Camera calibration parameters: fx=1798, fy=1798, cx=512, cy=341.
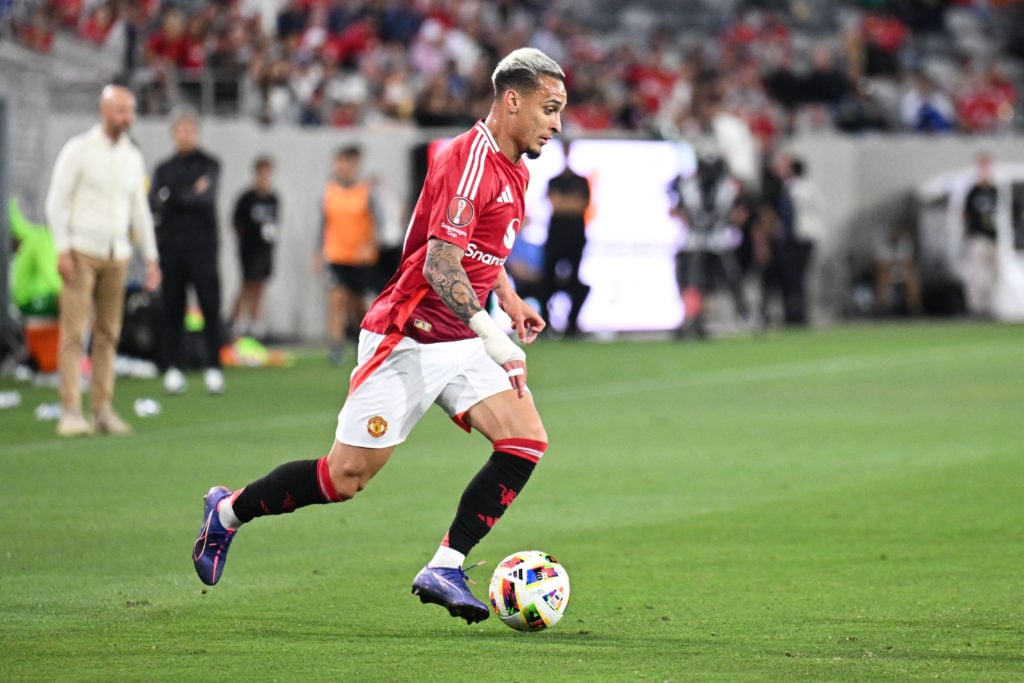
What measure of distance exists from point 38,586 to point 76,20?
16.9 metres

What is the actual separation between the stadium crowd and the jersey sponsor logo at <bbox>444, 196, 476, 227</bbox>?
48.0ft

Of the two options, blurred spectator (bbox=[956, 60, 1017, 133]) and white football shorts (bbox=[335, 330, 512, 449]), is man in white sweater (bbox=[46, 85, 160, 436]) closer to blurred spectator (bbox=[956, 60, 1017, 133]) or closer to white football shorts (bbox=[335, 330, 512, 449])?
white football shorts (bbox=[335, 330, 512, 449])

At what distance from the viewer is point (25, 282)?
1742cm

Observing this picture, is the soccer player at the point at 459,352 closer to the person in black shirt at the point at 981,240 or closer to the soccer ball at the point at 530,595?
the soccer ball at the point at 530,595

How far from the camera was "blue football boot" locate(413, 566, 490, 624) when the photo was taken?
20.4 feet

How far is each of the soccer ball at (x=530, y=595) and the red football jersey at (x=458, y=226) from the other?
2.91 ft

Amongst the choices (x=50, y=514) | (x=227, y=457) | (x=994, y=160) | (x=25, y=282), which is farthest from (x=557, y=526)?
(x=994, y=160)

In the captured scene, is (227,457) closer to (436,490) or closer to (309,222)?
(436,490)

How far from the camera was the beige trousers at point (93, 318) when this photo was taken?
12133 millimetres

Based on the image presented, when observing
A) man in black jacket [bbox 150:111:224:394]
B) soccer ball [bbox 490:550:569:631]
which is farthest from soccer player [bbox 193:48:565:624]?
man in black jacket [bbox 150:111:224:394]

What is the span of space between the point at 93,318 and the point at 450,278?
6.85 meters

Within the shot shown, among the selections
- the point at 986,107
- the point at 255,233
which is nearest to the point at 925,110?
the point at 986,107

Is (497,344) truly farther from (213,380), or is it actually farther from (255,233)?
(255,233)

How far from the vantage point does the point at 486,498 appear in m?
6.45
